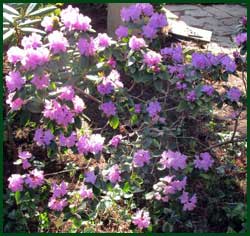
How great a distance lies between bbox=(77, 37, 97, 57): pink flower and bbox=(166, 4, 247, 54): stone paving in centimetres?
259

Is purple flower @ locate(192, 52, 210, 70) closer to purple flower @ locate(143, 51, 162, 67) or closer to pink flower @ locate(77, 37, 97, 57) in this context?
purple flower @ locate(143, 51, 162, 67)

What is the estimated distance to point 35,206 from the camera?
8.38 ft

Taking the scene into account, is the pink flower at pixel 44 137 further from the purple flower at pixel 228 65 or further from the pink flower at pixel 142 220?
the purple flower at pixel 228 65

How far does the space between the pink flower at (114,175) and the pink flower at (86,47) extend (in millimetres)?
506

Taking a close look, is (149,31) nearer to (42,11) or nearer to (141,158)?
(141,158)

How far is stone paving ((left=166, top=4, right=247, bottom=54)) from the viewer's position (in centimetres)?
478

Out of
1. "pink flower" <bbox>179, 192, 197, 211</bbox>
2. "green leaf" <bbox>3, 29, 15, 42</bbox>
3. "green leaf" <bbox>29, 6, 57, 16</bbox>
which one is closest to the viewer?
"pink flower" <bbox>179, 192, 197, 211</bbox>

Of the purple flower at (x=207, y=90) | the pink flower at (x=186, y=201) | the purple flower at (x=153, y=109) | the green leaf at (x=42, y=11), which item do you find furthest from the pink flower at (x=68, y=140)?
the green leaf at (x=42, y=11)

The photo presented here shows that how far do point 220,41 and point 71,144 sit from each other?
2.87 metres

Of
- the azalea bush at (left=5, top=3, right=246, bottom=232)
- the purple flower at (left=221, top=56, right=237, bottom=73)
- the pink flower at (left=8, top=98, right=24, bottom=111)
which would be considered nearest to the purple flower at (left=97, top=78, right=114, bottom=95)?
the azalea bush at (left=5, top=3, right=246, bottom=232)

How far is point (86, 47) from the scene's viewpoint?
83.3 inches

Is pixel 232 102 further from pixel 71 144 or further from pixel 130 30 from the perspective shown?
pixel 71 144

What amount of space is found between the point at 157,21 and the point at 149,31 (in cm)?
6

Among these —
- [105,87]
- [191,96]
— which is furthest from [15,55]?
[191,96]
